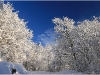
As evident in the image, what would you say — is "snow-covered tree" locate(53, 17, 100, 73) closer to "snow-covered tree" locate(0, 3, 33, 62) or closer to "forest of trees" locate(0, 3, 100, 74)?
"forest of trees" locate(0, 3, 100, 74)

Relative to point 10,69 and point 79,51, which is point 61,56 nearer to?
point 79,51

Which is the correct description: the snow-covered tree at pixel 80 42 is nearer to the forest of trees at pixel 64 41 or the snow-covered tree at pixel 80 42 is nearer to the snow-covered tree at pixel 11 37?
the forest of trees at pixel 64 41

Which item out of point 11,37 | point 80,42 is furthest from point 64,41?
point 11,37

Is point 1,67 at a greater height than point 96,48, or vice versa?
point 96,48

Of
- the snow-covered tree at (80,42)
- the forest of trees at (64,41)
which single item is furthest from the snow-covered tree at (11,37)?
the snow-covered tree at (80,42)

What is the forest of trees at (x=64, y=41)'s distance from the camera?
1305 inches

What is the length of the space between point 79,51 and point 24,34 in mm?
12870

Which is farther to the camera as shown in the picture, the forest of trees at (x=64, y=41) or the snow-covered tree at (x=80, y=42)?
the snow-covered tree at (x=80, y=42)

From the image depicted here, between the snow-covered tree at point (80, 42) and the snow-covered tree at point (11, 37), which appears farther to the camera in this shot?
the snow-covered tree at point (80, 42)

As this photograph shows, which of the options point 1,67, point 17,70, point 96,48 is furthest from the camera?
point 96,48

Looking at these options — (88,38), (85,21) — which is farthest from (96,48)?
(85,21)

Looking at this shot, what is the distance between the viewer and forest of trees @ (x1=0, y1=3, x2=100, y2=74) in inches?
1305

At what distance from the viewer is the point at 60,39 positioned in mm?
45375

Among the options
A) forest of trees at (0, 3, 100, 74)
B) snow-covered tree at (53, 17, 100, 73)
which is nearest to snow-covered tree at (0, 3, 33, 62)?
forest of trees at (0, 3, 100, 74)
